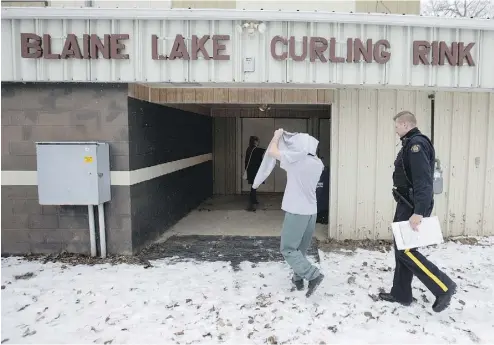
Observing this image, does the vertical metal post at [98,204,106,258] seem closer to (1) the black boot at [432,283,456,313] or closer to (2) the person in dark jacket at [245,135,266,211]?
(2) the person in dark jacket at [245,135,266,211]

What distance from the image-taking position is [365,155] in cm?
629

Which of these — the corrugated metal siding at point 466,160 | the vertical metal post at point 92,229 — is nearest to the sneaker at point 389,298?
the corrugated metal siding at point 466,160

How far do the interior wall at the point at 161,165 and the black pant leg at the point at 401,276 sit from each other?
3507 mm

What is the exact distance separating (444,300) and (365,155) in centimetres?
293

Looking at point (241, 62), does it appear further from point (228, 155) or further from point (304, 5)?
point (228, 155)

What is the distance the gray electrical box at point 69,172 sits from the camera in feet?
16.7

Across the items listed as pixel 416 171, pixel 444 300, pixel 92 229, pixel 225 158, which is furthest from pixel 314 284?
pixel 225 158

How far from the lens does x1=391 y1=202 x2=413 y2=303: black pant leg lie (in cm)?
394

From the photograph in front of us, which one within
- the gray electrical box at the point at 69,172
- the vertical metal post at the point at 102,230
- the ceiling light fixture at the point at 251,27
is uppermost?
the ceiling light fixture at the point at 251,27

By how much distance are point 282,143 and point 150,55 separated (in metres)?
2.24

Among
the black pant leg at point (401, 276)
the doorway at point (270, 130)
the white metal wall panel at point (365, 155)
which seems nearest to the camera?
the black pant leg at point (401, 276)

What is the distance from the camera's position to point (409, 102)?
6262 mm

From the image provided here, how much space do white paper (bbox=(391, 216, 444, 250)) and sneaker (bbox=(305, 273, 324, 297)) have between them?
2.86ft

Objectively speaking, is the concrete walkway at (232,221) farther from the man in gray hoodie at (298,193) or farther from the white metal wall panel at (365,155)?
the man in gray hoodie at (298,193)
